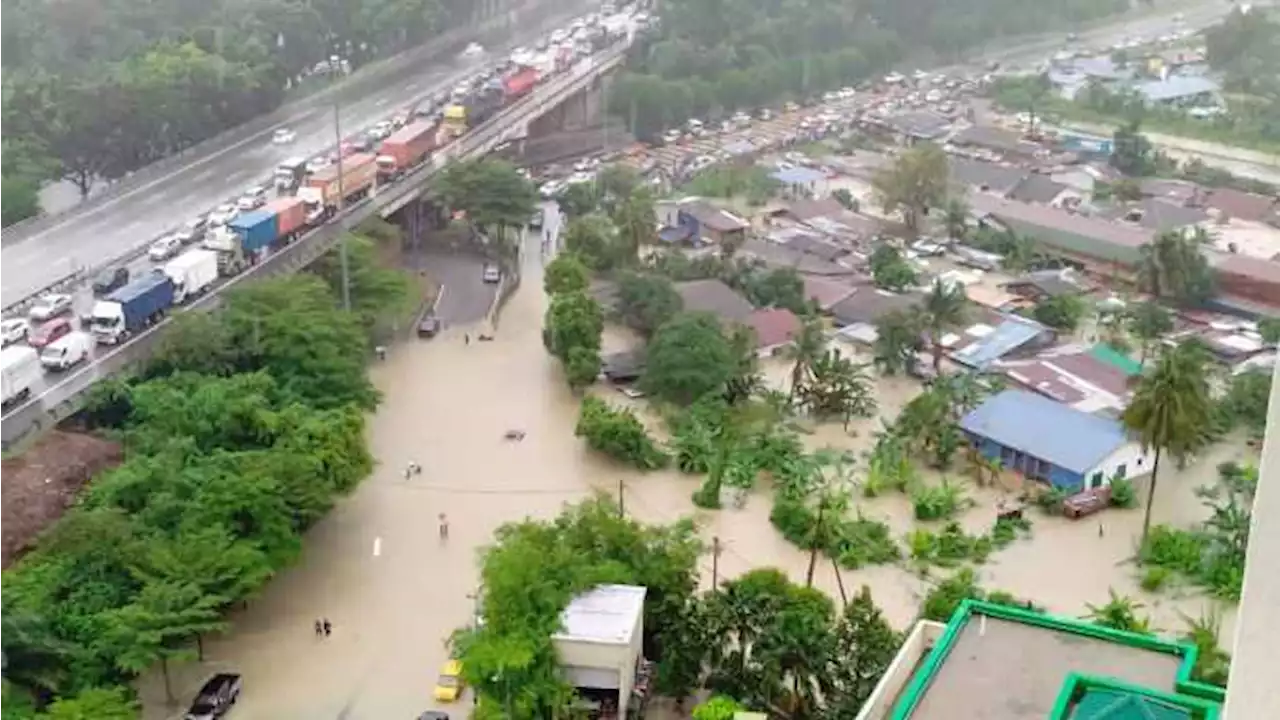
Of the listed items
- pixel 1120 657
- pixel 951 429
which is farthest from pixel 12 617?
pixel 951 429

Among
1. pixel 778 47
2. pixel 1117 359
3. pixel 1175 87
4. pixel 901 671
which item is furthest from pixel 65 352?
pixel 1175 87

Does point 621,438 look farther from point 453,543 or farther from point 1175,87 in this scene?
point 1175,87

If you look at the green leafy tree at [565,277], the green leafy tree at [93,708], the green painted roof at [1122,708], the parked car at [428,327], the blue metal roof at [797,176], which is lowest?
the parked car at [428,327]

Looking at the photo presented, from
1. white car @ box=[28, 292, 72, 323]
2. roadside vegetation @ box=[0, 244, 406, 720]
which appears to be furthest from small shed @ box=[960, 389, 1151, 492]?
white car @ box=[28, 292, 72, 323]

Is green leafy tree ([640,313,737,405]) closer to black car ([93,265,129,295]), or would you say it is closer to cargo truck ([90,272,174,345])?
cargo truck ([90,272,174,345])

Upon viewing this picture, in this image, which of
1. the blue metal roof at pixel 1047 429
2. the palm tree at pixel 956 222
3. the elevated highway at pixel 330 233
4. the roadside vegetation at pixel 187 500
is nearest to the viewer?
the roadside vegetation at pixel 187 500

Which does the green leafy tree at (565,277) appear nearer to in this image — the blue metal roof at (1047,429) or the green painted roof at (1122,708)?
the blue metal roof at (1047,429)

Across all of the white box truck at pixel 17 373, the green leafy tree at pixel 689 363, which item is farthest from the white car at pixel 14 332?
the green leafy tree at pixel 689 363
